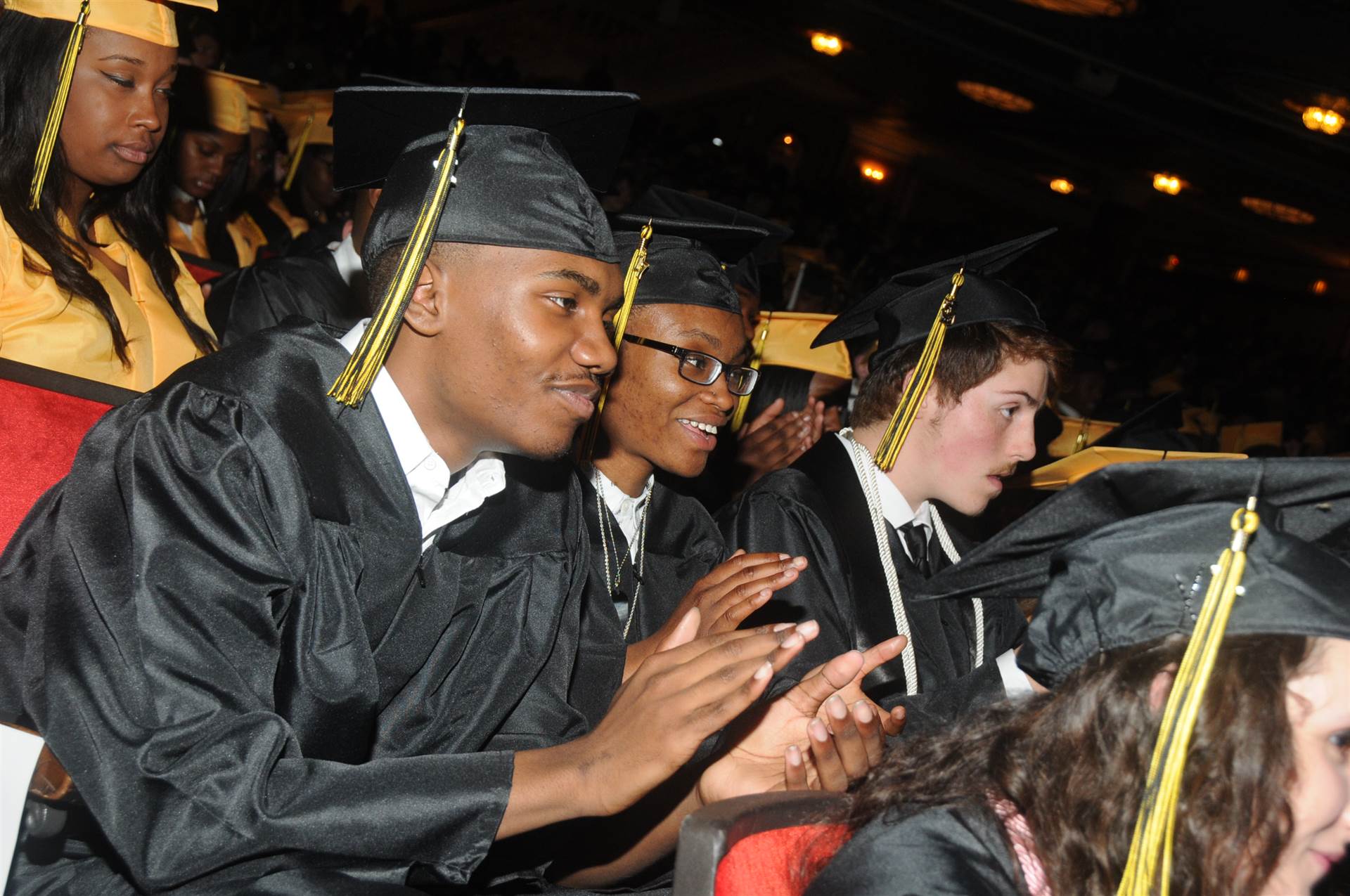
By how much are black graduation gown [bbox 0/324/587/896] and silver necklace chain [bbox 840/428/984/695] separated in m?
1.10

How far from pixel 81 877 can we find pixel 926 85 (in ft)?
46.6

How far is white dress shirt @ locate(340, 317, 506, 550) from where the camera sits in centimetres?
204

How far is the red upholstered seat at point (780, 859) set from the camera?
1.48 meters

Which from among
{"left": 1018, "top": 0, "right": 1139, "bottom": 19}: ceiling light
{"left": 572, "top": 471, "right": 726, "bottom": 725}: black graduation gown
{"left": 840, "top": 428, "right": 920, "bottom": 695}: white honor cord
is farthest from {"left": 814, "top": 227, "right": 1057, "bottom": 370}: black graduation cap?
{"left": 1018, "top": 0, "right": 1139, "bottom": 19}: ceiling light

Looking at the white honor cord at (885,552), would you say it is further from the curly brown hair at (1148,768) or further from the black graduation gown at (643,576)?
the curly brown hair at (1148,768)

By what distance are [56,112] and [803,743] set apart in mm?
2133

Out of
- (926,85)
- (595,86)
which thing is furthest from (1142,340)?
(595,86)

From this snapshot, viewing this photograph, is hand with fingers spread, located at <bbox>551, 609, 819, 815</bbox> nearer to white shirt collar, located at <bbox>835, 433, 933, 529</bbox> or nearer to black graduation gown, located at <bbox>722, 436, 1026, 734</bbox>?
black graduation gown, located at <bbox>722, 436, 1026, 734</bbox>

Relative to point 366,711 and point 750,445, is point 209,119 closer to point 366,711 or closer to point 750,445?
point 750,445

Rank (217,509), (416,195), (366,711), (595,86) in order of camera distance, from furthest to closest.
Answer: (595,86), (416,195), (366,711), (217,509)

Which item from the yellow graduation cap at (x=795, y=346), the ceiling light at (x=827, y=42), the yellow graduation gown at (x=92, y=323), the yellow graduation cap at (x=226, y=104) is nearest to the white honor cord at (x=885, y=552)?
the yellow graduation cap at (x=795, y=346)

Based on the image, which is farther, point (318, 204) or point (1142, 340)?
point (1142, 340)

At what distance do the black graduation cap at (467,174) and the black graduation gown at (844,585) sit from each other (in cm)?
99

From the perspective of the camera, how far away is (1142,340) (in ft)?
44.5
